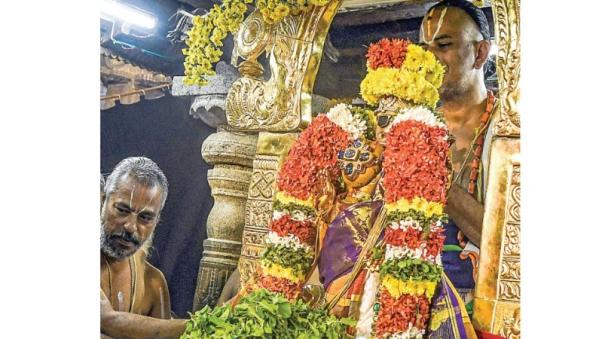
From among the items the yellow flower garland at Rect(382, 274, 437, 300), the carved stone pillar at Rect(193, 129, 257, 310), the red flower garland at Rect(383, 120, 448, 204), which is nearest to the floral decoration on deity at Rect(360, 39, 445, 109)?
the red flower garland at Rect(383, 120, 448, 204)

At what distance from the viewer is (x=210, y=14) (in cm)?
523

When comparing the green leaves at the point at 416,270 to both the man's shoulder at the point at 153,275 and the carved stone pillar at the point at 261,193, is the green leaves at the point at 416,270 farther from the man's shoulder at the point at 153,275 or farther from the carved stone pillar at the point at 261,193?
the man's shoulder at the point at 153,275

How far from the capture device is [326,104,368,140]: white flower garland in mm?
4711

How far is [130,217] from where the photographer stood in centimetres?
517

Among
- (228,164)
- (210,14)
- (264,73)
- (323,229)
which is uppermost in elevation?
(210,14)

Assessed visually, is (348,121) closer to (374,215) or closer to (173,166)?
(374,215)

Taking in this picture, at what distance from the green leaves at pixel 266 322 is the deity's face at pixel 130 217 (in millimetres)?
810

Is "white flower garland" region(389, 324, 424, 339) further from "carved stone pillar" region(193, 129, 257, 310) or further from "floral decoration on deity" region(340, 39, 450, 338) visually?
"carved stone pillar" region(193, 129, 257, 310)

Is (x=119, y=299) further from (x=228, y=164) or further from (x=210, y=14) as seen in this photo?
(x=210, y=14)

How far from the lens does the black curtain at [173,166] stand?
5137 mm

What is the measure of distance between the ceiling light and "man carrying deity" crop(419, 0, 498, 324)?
1.58 m

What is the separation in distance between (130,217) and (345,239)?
1.22 m
